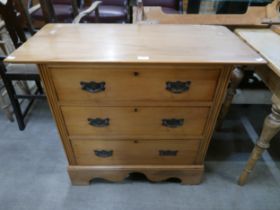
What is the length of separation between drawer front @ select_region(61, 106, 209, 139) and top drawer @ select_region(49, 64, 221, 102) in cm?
7

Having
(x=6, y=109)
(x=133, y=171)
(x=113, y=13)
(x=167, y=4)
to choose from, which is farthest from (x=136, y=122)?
(x=167, y=4)

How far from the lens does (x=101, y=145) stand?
1113 millimetres

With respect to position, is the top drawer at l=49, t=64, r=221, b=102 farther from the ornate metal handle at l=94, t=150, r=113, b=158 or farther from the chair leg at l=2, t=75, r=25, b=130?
the chair leg at l=2, t=75, r=25, b=130

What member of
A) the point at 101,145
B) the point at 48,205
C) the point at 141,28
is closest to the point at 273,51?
the point at 141,28

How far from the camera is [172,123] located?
1.01 meters

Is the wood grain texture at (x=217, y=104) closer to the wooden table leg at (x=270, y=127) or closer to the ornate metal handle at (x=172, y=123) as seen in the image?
the ornate metal handle at (x=172, y=123)

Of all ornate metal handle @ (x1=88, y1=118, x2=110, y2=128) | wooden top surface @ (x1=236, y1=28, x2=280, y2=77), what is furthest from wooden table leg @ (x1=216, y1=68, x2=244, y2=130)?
ornate metal handle @ (x1=88, y1=118, x2=110, y2=128)

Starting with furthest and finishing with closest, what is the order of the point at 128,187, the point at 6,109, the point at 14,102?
the point at 6,109, the point at 14,102, the point at 128,187

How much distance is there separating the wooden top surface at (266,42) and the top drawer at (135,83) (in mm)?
245

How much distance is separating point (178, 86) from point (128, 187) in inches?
29.6

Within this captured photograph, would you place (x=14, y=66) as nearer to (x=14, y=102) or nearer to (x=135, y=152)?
(x=14, y=102)

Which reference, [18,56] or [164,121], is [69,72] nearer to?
[18,56]

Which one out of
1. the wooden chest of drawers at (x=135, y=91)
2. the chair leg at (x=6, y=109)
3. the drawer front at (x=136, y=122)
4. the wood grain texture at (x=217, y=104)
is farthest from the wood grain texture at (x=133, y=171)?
the chair leg at (x=6, y=109)

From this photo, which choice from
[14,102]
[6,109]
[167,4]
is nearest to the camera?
[14,102]
